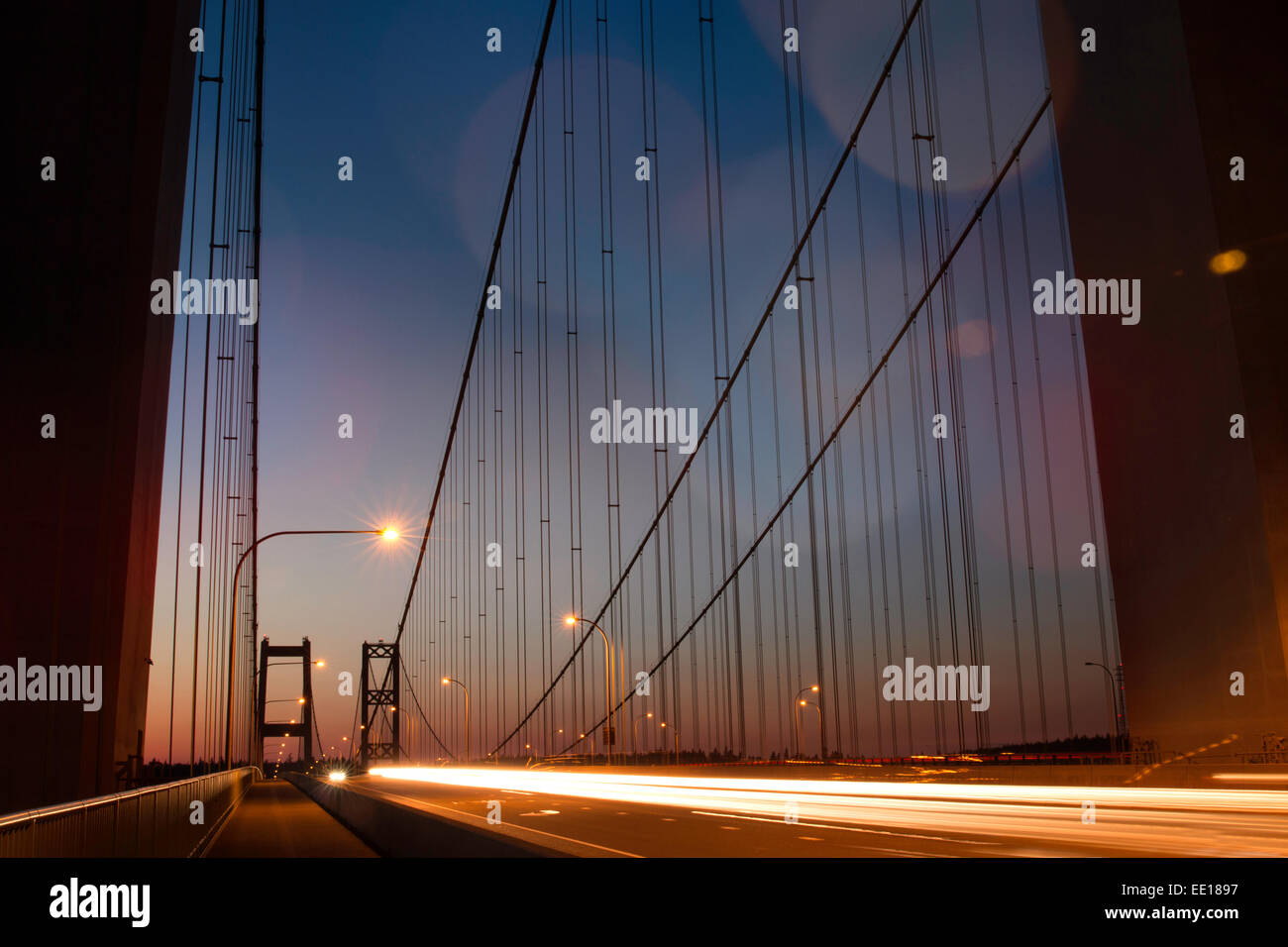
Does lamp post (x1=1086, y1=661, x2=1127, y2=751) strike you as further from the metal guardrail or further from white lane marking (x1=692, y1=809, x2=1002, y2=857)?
the metal guardrail

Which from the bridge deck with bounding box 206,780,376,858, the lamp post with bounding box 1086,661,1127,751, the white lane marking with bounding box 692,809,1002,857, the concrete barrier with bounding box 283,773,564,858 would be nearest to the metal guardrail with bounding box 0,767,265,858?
the bridge deck with bounding box 206,780,376,858

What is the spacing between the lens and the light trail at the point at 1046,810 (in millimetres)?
6008

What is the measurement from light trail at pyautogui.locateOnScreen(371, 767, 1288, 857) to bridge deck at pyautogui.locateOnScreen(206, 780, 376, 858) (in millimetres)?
3720

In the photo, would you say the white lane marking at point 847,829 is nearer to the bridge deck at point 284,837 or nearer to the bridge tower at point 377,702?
the bridge deck at point 284,837

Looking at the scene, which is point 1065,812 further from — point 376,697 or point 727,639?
point 376,697

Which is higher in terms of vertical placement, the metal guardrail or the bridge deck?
the metal guardrail

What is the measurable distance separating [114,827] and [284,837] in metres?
8.11

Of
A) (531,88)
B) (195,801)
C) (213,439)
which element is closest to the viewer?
(195,801)

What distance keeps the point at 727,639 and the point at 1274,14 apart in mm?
19545

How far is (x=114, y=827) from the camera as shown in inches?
216

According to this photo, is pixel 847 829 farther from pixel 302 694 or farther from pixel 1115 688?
pixel 302 694

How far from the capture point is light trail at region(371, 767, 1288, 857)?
6008mm
